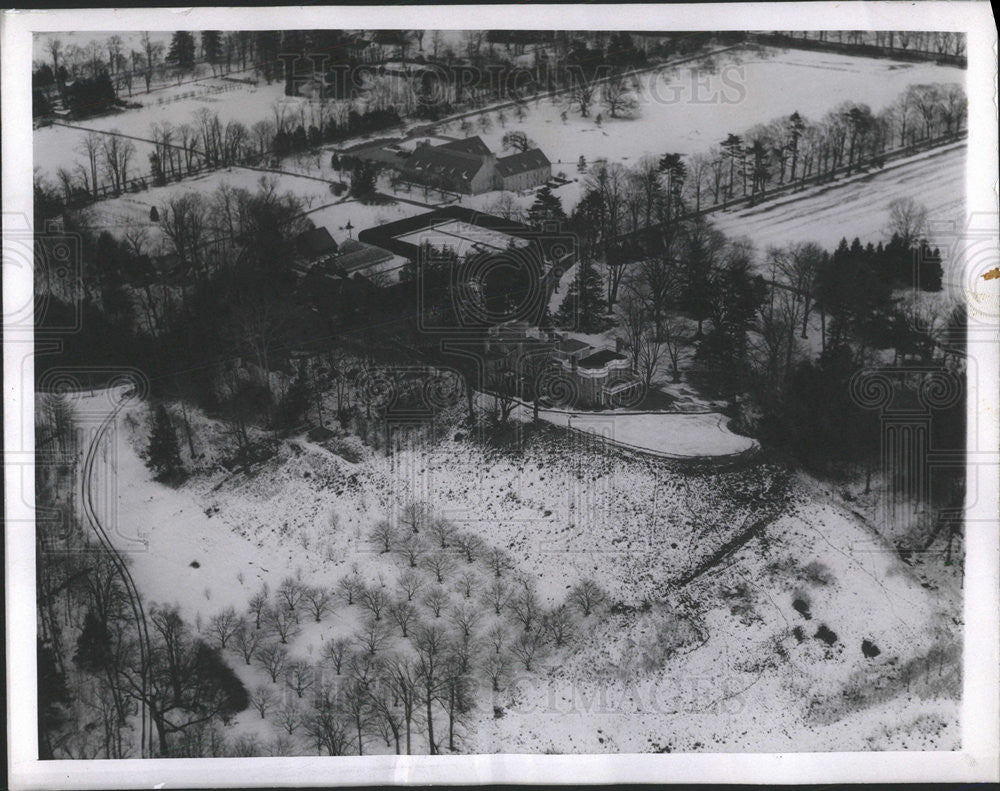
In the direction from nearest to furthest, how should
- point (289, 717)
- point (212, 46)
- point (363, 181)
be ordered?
point (289, 717) → point (212, 46) → point (363, 181)

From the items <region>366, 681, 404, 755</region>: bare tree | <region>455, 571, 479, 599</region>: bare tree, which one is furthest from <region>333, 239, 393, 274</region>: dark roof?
<region>366, 681, 404, 755</region>: bare tree

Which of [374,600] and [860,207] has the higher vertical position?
[860,207]

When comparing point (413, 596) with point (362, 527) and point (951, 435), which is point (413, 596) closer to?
point (362, 527)

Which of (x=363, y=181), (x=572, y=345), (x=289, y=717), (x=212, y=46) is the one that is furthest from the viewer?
(x=363, y=181)

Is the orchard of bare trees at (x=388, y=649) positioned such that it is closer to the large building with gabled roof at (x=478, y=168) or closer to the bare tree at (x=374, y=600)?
the bare tree at (x=374, y=600)

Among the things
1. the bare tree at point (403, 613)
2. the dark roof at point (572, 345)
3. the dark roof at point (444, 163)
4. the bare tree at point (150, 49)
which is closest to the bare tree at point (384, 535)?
the bare tree at point (403, 613)

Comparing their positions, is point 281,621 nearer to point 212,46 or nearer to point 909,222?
point 212,46

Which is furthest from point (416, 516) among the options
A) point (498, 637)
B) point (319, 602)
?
point (498, 637)

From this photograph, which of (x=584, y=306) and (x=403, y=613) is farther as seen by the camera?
(x=584, y=306)
